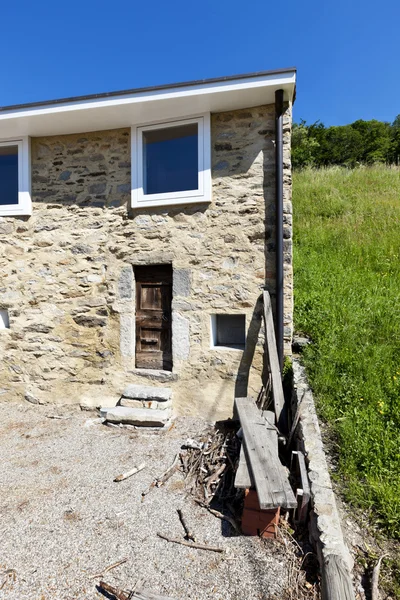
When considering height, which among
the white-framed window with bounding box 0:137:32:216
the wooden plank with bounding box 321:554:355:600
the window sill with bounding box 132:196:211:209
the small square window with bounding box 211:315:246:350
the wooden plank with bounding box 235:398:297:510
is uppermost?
the white-framed window with bounding box 0:137:32:216

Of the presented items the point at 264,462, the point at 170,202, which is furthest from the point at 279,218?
the point at 264,462

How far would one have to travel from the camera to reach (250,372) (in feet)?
15.0

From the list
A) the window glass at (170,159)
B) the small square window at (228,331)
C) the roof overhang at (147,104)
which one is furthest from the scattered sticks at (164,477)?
the roof overhang at (147,104)

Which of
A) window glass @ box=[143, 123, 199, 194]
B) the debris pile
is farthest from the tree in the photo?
the debris pile

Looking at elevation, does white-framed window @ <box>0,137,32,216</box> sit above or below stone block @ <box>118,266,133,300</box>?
above

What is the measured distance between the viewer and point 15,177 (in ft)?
17.7

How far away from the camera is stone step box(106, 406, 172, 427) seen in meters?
4.48

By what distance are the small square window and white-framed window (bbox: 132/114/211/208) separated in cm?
173

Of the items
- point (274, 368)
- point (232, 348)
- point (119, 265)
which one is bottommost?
point (274, 368)

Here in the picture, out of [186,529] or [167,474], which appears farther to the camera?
[167,474]

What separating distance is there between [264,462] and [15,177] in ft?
18.3

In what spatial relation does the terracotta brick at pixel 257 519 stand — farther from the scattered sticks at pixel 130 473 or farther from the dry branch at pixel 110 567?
the scattered sticks at pixel 130 473

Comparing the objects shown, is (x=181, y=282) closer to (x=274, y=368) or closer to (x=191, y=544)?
(x=274, y=368)

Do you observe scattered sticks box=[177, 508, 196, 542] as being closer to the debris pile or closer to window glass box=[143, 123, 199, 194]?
the debris pile
